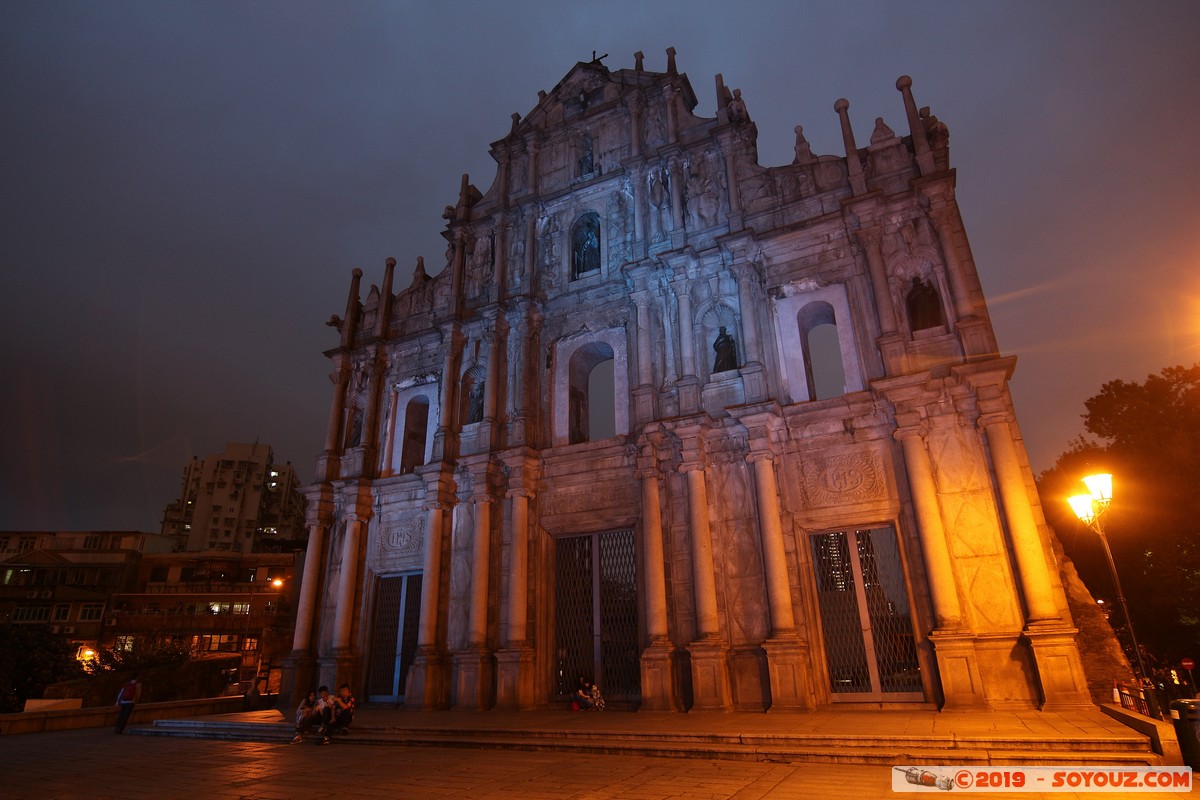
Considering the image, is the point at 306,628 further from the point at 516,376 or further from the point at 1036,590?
the point at 1036,590

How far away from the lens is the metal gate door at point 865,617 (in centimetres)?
1231

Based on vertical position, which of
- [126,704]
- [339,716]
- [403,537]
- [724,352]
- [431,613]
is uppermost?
[724,352]

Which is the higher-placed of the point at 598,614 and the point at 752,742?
the point at 598,614

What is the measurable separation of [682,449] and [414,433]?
31.5 feet

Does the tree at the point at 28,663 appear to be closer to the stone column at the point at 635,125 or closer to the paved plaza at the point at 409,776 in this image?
the paved plaza at the point at 409,776

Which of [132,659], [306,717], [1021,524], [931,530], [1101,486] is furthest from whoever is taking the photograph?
[132,659]

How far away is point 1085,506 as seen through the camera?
433 inches

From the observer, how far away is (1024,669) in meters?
11.0

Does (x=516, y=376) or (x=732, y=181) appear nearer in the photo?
(x=732, y=181)

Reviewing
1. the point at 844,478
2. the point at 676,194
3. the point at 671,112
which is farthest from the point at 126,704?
the point at 671,112

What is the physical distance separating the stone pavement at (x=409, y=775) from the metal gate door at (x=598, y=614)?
154 inches

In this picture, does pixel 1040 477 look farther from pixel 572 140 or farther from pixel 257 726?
pixel 257 726

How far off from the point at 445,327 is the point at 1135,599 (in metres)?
24.7

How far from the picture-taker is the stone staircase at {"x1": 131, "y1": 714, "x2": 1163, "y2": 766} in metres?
7.43
